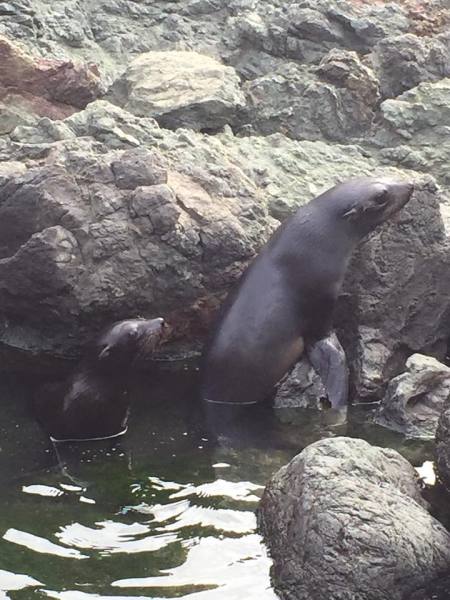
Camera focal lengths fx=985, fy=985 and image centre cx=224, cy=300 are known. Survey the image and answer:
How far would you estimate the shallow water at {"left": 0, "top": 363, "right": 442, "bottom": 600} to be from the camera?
→ 4.11m

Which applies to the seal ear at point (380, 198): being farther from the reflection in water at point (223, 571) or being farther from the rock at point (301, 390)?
the reflection in water at point (223, 571)

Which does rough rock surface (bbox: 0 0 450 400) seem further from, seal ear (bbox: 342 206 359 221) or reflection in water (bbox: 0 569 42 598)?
reflection in water (bbox: 0 569 42 598)

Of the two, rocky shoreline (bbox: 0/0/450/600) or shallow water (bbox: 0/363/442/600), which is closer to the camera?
shallow water (bbox: 0/363/442/600)

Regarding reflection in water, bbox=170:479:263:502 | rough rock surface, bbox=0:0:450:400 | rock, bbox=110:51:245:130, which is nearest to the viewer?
reflection in water, bbox=170:479:263:502

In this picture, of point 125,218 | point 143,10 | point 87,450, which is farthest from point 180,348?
point 143,10

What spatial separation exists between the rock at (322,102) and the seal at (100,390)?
332cm

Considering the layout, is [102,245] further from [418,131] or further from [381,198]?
[418,131]

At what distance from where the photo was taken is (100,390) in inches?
229

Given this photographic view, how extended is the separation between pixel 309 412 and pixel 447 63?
4660 mm

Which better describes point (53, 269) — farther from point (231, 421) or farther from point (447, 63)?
point (447, 63)

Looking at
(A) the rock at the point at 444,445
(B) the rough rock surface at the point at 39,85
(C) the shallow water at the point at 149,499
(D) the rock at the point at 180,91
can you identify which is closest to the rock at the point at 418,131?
(D) the rock at the point at 180,91

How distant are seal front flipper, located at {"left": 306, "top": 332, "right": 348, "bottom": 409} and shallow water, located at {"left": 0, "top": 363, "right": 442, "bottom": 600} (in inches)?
7.7

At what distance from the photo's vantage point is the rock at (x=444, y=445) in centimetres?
457

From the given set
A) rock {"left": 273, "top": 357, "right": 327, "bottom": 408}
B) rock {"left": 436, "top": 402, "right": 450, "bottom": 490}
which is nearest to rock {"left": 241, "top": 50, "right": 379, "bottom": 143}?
rock {"left": 273, "top": 357, "right": 327, "bottom": 408}
